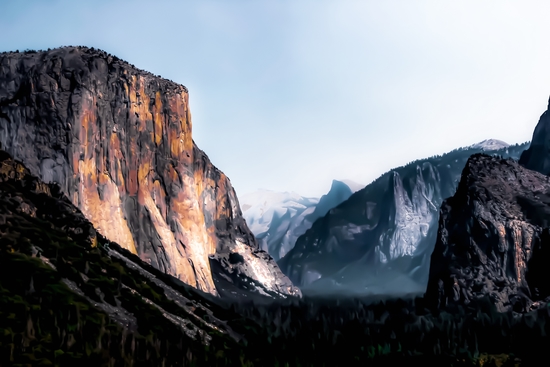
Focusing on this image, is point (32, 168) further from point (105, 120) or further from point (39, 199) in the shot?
point (39, 199)

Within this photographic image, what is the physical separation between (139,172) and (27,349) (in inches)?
4829

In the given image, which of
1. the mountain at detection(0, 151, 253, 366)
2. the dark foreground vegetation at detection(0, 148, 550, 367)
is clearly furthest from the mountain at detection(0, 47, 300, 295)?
the mountain at detection(0, 151, 253, 366)

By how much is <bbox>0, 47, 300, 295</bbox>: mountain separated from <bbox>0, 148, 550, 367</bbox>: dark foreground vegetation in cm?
3683

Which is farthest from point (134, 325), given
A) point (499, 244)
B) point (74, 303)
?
point (499, 244)

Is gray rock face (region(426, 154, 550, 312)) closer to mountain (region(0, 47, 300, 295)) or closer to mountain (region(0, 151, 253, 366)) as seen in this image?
mountain (region(0, 47, 300, 295))

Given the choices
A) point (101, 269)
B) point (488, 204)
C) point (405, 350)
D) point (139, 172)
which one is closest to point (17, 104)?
point (139, 172)

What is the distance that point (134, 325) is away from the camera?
71000 millimetres

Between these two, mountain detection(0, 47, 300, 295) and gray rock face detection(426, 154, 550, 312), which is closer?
mountain detection(0, 47, 300, 295)

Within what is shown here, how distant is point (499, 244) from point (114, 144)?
8804cm

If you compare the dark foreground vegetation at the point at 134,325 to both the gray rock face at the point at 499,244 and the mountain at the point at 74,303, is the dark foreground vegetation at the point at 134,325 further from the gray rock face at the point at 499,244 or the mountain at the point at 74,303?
the gray rock face at the point at 499,244

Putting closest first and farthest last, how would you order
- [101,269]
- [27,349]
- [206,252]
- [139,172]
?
[27,349]
[101,269]
[139,172]
[206,252]

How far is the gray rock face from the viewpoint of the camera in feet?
490

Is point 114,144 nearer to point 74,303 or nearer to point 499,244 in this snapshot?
point 499,244

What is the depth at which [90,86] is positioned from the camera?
15700 centimetres
